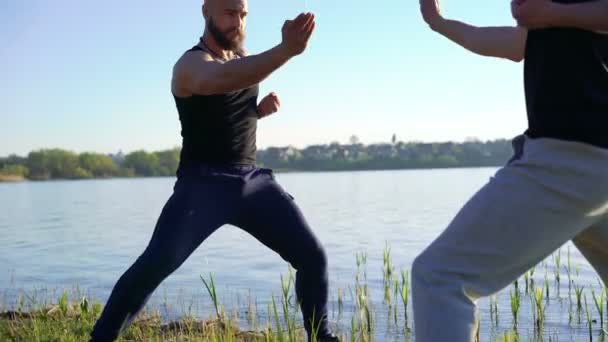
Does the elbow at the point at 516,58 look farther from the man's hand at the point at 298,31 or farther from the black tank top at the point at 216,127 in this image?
the black tank top at the point at 216,127

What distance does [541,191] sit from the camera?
7.40 feet

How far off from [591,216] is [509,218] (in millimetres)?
293

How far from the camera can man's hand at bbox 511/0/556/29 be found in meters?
2.27

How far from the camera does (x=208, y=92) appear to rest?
12.3 ft

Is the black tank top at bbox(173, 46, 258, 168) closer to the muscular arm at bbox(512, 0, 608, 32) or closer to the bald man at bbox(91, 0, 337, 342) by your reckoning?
the bald man at bbox(91, 0, 337, 342)

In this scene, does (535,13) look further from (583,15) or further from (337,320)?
(337,320)

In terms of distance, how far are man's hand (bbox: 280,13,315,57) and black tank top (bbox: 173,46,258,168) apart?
0.75 meters

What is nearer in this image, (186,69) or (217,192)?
(186,69)

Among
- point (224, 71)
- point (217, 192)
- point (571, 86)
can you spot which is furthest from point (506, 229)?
point (217, 192)

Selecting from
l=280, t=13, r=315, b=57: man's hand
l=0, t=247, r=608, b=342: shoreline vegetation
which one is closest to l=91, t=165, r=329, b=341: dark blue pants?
l=0, t=247, r=608, b=342: shoreline vegetation

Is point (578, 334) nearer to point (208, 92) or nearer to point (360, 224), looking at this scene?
point (208, 92)

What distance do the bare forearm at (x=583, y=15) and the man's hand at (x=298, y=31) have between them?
1.36 meters

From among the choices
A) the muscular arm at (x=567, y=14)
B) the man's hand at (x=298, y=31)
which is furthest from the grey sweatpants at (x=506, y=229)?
the man's hand at (x=298, y=31)

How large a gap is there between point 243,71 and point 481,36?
1190 mm
